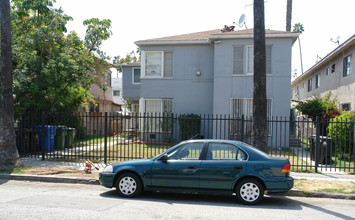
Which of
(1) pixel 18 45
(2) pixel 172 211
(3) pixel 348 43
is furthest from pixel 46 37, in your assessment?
(3) pixel 348 43

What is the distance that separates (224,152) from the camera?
22.9 feet

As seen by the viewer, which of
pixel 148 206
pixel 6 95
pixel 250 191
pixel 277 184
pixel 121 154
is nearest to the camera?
pixel 148 206

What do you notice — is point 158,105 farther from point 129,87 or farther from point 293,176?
point 293,176

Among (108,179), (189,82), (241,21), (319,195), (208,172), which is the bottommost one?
(319,195)

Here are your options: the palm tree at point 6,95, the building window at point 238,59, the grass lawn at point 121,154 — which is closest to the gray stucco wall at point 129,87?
the building window at point 238,59

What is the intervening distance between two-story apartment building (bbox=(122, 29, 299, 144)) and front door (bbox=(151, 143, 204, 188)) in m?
10.7

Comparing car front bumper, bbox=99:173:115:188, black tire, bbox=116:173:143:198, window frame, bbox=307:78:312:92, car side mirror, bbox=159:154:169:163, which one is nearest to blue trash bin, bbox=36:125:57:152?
car front bumper, bbox=99:173:115:188

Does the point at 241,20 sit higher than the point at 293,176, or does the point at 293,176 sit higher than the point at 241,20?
the point at 241,20

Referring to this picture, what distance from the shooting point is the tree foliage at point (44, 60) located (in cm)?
1341

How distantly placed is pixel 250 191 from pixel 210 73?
1250 centimetres

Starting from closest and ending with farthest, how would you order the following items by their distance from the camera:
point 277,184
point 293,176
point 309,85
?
point 277,184 < point 293,176 < point 309,85

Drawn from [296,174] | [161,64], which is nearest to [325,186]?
[296,174]

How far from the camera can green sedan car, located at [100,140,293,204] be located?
6.64 metres

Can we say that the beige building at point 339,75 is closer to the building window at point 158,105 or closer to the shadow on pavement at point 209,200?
the building window at point 158,105
